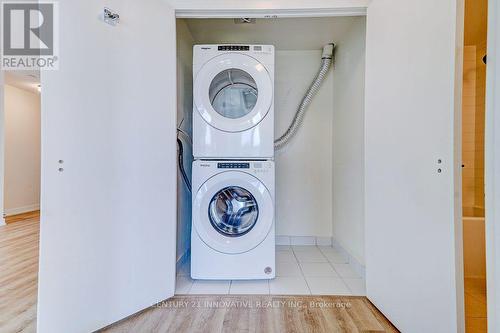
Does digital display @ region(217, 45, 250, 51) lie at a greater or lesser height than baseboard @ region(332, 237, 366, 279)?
greater

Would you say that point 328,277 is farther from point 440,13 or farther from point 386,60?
point 440,13

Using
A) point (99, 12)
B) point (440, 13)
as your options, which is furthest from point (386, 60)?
point (99, 12)

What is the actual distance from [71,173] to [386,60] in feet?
5.60

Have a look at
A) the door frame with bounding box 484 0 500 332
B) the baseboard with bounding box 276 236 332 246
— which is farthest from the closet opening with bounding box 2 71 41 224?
the door frame with bounding box 484 0 500 332

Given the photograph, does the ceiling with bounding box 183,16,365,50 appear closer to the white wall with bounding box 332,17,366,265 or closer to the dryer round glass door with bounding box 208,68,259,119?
the white wall with bounding box 332,17,366,265

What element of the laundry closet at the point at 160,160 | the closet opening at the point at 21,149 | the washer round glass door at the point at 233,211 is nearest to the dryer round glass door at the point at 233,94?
the laundry closet at the point at 160,160

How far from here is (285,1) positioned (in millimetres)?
1625

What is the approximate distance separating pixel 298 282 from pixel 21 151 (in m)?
5.39

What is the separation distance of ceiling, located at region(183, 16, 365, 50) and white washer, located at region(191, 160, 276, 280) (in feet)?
4.09

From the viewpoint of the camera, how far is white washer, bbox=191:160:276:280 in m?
1.81

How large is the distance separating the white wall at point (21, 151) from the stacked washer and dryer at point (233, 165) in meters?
4.46

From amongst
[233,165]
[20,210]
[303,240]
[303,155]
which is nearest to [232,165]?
[233,165]

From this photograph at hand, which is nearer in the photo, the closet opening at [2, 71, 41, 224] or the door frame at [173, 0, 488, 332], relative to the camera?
the door frame at [173, 0, 488, 332]

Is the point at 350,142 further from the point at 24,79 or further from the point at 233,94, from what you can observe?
the point at 24,79
